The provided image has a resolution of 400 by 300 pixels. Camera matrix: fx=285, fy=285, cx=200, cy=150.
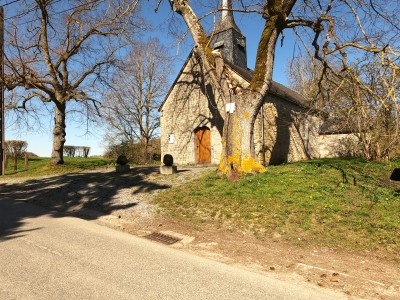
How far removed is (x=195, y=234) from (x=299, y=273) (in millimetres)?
2380

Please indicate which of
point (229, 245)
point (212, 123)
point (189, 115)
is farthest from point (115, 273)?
point (189, 115)

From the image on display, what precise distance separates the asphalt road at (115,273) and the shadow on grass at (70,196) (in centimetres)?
118

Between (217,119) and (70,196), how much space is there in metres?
9.08

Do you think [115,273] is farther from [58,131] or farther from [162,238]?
[58,131]

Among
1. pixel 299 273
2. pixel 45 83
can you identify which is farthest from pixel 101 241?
pixel 45 83

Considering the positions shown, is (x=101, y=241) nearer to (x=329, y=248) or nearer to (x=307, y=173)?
(x=329, y=248)

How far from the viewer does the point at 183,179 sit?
36.6 feet

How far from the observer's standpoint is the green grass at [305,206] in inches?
220

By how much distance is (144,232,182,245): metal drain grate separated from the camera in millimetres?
5574

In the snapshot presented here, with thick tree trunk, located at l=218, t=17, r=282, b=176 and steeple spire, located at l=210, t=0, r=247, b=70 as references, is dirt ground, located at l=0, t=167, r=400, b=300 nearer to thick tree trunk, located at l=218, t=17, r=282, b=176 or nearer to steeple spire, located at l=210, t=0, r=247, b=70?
thick tree trunk, located at l=218, t=17, r=282, b=176

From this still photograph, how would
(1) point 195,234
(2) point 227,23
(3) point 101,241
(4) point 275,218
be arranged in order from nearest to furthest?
(3) point 101,241
(1) point 195,234
(4) point 275,218
(2) point 227,23

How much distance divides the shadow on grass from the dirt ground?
29 millimetres

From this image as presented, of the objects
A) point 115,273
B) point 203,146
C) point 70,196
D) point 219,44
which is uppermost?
point 219,44

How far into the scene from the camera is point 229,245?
537 cm
